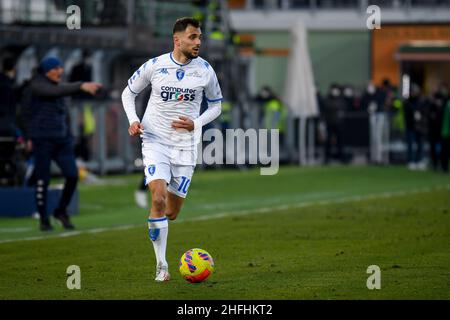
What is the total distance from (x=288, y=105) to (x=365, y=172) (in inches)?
148

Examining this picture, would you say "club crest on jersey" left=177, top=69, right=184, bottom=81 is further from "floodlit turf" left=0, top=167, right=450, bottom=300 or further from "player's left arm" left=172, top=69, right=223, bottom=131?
"floodlit turf" left=0, top=167, right=450, bottom=300

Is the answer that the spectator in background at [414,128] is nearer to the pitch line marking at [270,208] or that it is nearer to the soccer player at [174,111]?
the pitch line marking at [270,208]

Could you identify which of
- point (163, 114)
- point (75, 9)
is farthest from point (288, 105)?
point (163, 114)

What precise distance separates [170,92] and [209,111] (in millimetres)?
471

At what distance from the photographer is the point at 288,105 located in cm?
3409

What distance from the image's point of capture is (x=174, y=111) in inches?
498

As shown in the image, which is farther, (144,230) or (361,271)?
(144,230)

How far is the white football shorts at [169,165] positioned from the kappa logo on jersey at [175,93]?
1.49 feet

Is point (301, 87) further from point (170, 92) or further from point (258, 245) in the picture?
point (170, 92)

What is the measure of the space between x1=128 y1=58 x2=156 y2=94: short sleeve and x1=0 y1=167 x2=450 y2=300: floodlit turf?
177 centimetres

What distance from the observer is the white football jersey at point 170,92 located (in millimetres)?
12617

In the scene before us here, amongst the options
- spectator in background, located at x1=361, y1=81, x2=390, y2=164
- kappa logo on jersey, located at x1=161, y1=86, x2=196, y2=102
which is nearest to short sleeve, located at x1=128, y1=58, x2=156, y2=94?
kappa logo on jersey, located at x1=161, y1=86, x2=196, y2=102

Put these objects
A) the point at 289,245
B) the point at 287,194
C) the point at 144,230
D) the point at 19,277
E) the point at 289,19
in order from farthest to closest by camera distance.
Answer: the point at 289,19 → the point at 287,194 → the point at 144,230 → the point at 289,245 → the point at 19,277

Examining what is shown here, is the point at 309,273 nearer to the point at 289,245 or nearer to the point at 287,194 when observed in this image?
the point at 289,245
